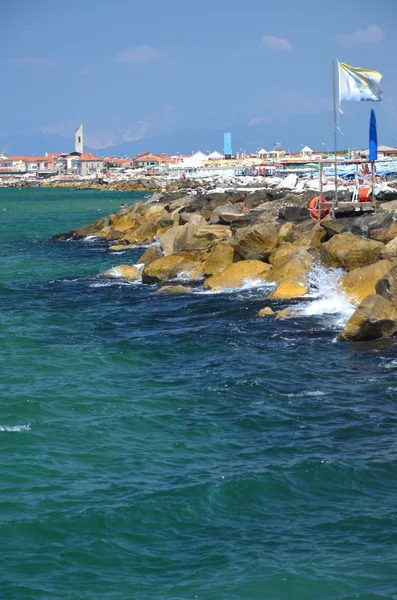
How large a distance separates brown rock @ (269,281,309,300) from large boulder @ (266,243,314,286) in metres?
0.20

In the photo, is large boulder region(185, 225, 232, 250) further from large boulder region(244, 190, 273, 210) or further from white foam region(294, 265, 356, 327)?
large boulder region(244, 190, 273, 210)

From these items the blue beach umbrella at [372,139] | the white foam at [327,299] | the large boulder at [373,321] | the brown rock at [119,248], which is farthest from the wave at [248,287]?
the brown rock at [119,248]

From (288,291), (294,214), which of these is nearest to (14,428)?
(288,291)

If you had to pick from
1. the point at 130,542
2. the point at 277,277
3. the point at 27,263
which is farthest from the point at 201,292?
the point at 130,542

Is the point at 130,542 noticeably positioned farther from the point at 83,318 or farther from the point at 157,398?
the point at 83,318

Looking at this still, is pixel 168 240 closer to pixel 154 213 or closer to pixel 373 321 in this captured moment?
pixel 154 213

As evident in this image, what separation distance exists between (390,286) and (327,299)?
3.50m

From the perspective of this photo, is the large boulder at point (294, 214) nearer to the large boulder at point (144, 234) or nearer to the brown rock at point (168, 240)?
the brown rock at point (168, 240)

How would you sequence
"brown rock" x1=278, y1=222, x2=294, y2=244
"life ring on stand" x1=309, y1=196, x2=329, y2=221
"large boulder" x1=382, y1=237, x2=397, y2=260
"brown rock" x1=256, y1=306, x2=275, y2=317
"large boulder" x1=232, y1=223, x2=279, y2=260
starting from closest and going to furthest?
"brown rock" x1=256, y1=306, x2=275, y2=317
"large boulder" x1=382, y1=237, x2=397, y2=260
"large boulder" x1=232, y1=223, x2=279, y2=260
"brown rock" x1=278, y1=222, x2=294, y2=244
"life ring on stand" x1=309, y1=196, x2=329, y2=221

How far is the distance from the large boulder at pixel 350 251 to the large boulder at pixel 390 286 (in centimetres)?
402

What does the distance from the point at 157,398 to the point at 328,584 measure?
6.58 metres

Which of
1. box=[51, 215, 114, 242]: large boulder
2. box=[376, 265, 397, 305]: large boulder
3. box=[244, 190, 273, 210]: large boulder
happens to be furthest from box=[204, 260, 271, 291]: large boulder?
box=[51, 215, 114, 242]: large boulder

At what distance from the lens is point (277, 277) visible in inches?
961

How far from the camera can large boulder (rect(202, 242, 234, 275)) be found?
27109 mm
